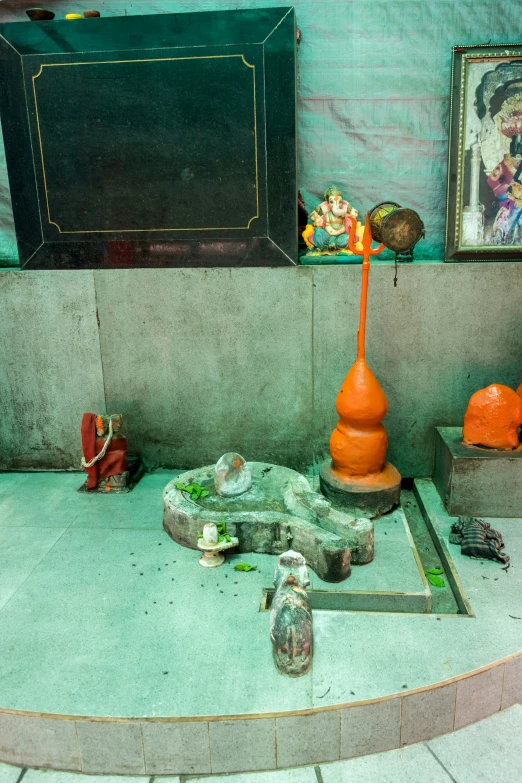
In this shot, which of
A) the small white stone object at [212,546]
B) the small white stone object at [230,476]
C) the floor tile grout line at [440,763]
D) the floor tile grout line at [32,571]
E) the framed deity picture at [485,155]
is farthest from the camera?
the framed deity picture at [485,155]

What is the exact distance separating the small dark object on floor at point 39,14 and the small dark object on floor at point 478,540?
5002 mm

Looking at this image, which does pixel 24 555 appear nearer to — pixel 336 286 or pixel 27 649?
pixel 27 649

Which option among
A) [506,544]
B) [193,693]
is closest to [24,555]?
[193,693]

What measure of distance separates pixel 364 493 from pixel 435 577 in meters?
0.76

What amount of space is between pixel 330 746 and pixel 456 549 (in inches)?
67.8

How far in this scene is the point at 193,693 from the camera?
3166 mm

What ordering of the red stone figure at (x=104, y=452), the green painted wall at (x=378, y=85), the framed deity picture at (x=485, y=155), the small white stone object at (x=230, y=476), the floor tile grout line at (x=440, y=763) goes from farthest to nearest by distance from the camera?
1. the red stone figure at (x=104, y=452)
2. the green painted wall at (x=378, y=85)
3. the framed deity picture at (x=485, y=155)
4. the small white stone object at (x=230, y=476)
5. the floor tile grout line at (x=440, y=763)

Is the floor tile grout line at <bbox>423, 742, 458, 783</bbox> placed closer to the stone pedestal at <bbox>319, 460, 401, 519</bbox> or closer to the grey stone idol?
the grey stone idol

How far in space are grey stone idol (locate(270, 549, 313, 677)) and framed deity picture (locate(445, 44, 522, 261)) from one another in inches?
123

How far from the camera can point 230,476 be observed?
15.1 feet

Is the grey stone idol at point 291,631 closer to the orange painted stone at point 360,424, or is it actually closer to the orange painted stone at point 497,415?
the orange painted stone at point 360,424

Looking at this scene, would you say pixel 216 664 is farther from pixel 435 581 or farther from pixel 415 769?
pixel 435 581

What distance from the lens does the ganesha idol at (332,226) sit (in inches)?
204

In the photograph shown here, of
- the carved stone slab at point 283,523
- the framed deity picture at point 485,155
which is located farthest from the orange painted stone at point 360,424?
the framed deity picture at point 485,155
